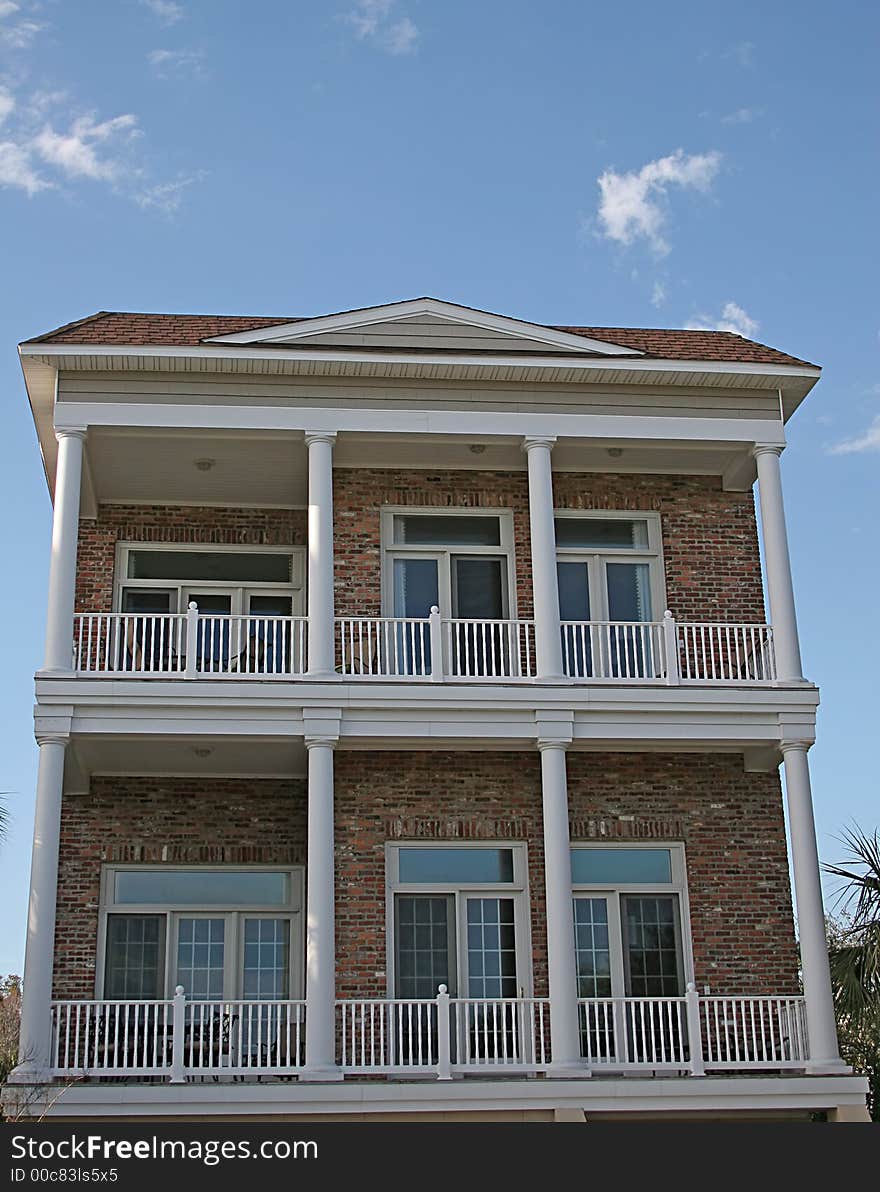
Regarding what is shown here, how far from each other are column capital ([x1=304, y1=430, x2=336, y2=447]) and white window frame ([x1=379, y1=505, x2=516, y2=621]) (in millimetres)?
1567

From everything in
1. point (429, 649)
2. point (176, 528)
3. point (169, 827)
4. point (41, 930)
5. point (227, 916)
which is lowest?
point (41, 930)

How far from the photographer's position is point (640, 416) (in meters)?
Result: 18.3

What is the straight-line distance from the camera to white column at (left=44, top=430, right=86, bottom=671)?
16531 millimetres

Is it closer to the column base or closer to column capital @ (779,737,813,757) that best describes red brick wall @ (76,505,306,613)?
column capital @ (779,737,813,757)

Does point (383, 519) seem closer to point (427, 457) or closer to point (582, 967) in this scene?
point (427, 457)

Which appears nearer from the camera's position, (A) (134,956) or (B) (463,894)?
(B) (463,894)

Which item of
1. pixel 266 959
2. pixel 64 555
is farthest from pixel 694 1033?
pixel 64 555

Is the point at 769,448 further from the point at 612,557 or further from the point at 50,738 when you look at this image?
the point at 50,738

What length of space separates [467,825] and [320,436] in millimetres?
4562

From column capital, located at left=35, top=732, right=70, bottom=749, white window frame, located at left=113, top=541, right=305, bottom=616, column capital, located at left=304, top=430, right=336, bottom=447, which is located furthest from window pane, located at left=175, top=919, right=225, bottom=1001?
column capital, located at left=304, top=430, right=336, bottom=447

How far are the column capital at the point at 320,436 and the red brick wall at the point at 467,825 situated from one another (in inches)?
136

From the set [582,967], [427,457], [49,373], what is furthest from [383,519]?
[582,967]

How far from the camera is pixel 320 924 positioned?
1584 centimetres

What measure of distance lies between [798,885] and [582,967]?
2621 millimetres
